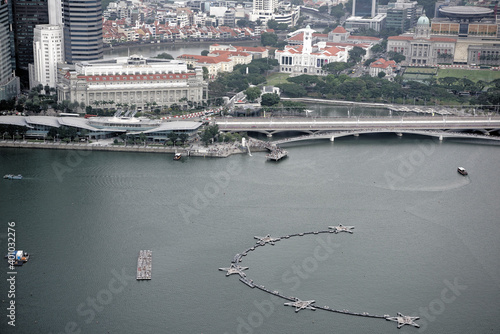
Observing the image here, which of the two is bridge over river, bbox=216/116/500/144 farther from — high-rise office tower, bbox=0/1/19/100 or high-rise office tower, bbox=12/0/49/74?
high-rise office tower, bbox=12/0/49/74

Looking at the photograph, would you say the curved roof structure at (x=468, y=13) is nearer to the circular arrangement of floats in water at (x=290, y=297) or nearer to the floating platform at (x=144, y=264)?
the circular arrangement of floats in water at (x=290, y=297)

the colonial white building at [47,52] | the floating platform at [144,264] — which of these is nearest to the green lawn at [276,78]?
the colonial white building at [47,52]

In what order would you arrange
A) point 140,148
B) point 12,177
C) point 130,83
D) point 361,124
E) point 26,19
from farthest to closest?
point 26,19 → point 130,83 → point 361,124 → point 140,148 → point 12,177

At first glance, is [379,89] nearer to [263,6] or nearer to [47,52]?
[47,52]

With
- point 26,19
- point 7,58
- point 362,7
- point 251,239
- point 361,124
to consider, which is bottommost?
point 251,239

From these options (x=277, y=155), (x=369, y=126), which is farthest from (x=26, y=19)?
(x=369, y=126)

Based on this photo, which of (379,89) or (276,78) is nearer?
(379,89)

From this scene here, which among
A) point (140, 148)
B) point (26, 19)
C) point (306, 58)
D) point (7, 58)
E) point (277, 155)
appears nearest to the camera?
point (277, 155)
